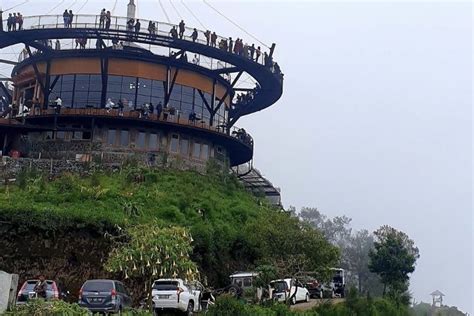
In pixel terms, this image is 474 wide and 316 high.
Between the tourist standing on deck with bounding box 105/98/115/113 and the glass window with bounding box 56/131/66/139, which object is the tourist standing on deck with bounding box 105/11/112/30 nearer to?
the tourist standing on deck with bounding box 105/98/115/113

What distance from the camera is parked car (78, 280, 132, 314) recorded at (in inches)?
983

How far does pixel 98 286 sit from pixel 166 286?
9.39 ft

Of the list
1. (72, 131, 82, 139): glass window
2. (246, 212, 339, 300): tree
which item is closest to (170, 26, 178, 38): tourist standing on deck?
(72, 131, 82, 139): glass window

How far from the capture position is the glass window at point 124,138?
49719 mm

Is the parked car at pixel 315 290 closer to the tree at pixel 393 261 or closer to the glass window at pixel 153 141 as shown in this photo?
the tree at pixel 393 261

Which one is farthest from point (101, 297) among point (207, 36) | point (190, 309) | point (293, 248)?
point (207, 36)

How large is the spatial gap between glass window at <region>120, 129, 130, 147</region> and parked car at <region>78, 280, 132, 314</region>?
24654 mm

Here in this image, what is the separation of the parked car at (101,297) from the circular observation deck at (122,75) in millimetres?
23669

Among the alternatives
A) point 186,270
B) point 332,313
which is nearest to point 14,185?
point 186,270

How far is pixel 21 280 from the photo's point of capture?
1310 inches

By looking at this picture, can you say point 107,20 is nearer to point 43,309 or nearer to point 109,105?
point 109,105

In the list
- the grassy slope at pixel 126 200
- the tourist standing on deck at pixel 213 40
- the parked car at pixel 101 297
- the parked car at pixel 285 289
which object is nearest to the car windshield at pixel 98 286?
the parked car at pixel 101 297

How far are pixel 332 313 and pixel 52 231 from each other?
14697 mm

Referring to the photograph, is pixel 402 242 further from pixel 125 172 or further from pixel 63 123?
pixel 63 123
